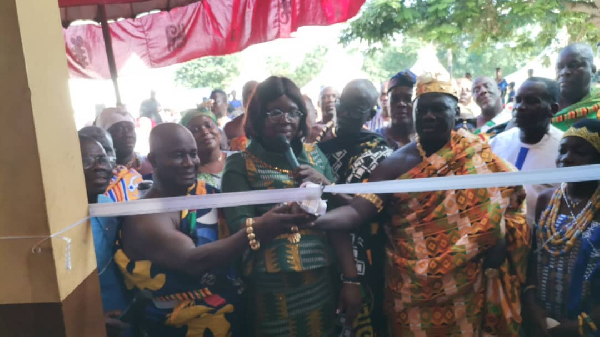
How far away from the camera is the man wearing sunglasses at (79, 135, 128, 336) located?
211 cm

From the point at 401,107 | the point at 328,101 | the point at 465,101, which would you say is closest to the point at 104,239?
the point at 401,107

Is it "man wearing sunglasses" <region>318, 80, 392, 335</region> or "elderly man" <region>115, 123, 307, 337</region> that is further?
"man wearing sunglasses" <region>318, 80, 392, 335</region>

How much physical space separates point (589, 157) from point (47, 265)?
2.31 meters

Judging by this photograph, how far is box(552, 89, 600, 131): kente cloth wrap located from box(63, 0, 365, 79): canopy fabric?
5.30 feet

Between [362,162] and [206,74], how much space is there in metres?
8.57

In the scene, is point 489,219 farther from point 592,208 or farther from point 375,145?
point 375,145

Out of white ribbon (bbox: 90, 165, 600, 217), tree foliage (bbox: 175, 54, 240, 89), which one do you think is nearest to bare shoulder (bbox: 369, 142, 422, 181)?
white ribbon (bbox: 90, 165, 600, 217)

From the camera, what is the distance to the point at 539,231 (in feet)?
7.29

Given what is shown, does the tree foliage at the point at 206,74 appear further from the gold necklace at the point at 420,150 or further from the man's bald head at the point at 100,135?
the gold necklace at the point at 420,150

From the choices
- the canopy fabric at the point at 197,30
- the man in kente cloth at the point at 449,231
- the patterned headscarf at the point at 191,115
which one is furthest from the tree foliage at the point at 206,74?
the man in kente cloth at the point at 449,231

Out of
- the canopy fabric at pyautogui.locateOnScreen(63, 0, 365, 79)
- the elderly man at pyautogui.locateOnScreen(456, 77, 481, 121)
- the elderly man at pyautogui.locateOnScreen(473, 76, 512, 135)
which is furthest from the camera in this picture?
the elderly man at pyautogui.locateOnScreen(473, 76, 512, 135)

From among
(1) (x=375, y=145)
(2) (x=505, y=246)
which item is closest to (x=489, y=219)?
(2) (x=505, y=246)

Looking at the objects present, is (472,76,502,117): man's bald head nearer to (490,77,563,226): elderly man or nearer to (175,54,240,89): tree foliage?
(490,77,563,226): elderly man

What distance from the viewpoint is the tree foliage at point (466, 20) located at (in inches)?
187
